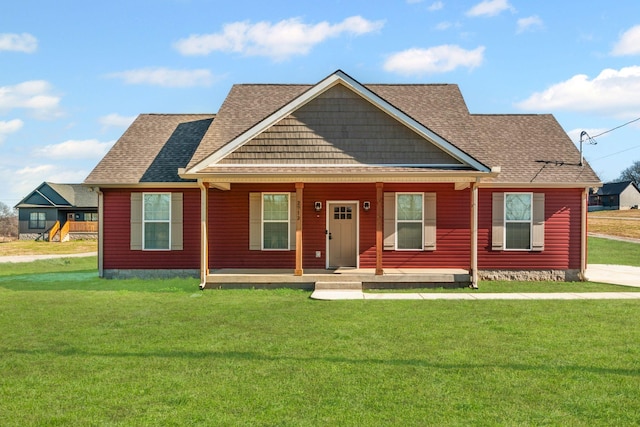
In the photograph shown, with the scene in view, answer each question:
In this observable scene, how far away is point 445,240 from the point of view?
49.9ft

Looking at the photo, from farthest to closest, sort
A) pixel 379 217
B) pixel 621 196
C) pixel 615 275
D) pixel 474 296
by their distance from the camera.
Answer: pixel 621 196 → pixel 615 275 → pixel 379 217 → pixel 474 296

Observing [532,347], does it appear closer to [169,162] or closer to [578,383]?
[578,383]

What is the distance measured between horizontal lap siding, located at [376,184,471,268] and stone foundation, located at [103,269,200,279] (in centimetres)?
529

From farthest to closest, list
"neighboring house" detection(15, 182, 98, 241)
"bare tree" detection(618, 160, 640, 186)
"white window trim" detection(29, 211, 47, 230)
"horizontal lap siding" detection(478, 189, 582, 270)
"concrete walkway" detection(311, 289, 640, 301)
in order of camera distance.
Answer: "bare tree" detection(618, 160, 640, 186)
"white window trim" detection(29, 211, 47, 230)
"neighboring house" detection(15, 182, 98, 241)
"horizontal lap siding" detection(478, 189, 582, 270)
"concrete walkway" detection(311, 289, 640, 301)

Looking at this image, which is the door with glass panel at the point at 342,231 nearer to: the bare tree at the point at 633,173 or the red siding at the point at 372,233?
the red siding at the point at 372,233

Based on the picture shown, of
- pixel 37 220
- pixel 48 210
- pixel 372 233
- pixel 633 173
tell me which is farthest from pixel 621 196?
pixel 37 220

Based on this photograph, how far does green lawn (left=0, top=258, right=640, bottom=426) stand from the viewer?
4785mm

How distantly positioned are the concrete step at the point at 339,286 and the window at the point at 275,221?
2.40 metres

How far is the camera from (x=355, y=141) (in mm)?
14102

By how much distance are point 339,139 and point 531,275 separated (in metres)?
7.04

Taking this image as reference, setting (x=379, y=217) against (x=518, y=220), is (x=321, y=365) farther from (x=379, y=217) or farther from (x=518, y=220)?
(x=518, y=220)

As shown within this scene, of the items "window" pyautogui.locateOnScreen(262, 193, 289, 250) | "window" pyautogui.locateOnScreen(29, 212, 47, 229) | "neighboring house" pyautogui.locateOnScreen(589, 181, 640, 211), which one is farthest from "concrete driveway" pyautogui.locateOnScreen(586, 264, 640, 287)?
"neighboring house" pyautogui.locateOnScreen(589, 181, 640, 211)

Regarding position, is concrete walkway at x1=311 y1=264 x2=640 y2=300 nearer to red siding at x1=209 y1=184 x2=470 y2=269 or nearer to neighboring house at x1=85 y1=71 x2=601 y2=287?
neighboring house at x1=85 y1=71 x2=601 y2=287

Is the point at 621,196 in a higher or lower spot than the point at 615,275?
higher
